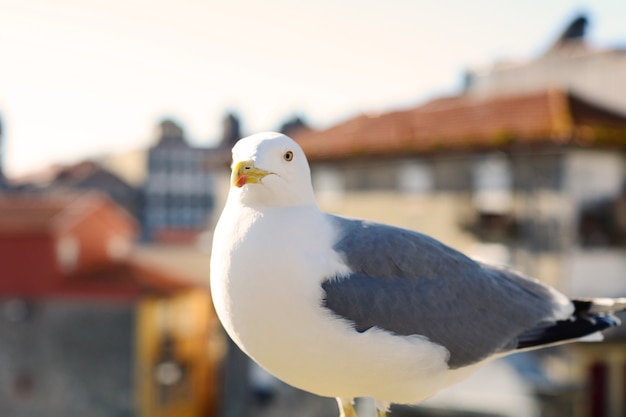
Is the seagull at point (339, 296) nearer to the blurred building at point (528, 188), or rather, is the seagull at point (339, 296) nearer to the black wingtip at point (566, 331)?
the black wingtip at point (566, 331)

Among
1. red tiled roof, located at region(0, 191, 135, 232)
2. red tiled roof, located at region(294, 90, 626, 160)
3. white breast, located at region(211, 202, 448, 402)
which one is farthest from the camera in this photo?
red tiled roof, located at region(0, 191, 135, 232)

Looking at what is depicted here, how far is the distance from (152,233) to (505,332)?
39454mm

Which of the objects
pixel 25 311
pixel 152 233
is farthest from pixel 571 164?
pixel 152 233

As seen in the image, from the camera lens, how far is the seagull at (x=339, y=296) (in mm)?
1638

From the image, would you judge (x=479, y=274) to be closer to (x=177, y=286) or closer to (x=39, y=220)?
(x=177, y=286)

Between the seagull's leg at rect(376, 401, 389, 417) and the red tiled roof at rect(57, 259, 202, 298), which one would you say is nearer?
the seagull's leg at rect(376, 401, 389, 417)

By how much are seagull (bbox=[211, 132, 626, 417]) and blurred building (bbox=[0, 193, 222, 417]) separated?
16476 millimetres

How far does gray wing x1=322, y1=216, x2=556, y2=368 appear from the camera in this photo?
5.84 ft

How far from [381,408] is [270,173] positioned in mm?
697

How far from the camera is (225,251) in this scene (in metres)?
1.70

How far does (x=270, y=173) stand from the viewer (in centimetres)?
170

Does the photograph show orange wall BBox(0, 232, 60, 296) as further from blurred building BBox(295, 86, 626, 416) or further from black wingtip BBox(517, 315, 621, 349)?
black wingtip BBox(517, 315, 621, 349)

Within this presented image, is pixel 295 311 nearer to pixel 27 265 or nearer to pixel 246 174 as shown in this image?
pixel 246 174

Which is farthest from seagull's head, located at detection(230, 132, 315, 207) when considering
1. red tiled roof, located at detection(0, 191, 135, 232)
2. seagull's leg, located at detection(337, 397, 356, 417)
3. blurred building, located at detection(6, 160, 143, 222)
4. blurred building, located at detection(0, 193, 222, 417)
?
blurred building, located at detection(6, 160, 143, 222)
